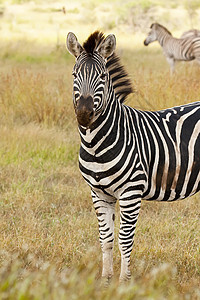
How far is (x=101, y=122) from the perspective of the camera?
10.3 feet

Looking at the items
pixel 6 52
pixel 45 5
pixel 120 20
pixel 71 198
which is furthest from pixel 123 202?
pixel 45 5

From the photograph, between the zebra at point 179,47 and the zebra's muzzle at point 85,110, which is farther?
the zebra at point 179,47

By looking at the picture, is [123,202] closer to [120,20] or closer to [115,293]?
[115,293]

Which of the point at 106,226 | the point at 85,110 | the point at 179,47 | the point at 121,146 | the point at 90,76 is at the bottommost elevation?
the point at 179,47

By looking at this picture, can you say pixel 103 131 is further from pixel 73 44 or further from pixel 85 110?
pixel 73 44

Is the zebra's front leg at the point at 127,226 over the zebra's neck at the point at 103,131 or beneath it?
Answer: beneath

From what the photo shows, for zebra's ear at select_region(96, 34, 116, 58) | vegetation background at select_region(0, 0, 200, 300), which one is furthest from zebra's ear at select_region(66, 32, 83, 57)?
vegetation background at select_region(0, 0, 200, 300)

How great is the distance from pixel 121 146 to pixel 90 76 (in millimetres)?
568

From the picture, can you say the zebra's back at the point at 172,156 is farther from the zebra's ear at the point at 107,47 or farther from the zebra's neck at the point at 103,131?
the zebra's ear at the point at 107,47

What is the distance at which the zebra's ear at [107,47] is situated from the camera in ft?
10.1

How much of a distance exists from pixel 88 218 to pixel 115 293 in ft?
9.36

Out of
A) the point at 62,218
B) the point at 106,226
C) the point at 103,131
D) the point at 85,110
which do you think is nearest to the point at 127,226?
the point at 106,226

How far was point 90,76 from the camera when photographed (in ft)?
9.52

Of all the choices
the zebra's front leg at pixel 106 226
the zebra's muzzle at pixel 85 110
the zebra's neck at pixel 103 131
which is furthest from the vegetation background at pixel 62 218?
the zebra's muzzle at pixel 85 110
